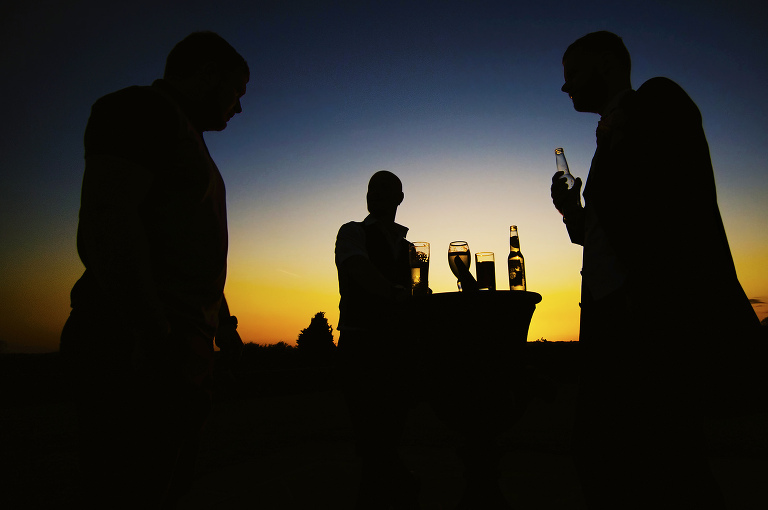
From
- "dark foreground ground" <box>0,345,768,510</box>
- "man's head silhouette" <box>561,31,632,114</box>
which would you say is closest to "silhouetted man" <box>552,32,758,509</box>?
"man's head silhouette" <box>561,31,632,114</box>

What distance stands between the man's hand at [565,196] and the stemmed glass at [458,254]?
0.46 meters

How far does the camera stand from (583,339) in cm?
159

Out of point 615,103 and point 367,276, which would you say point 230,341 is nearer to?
point 367,276

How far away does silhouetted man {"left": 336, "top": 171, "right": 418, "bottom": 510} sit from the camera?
2148 millimetres

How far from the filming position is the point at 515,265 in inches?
84.5

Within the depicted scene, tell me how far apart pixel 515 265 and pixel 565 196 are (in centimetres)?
44

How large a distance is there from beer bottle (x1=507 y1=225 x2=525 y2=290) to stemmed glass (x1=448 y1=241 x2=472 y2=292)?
23 cm

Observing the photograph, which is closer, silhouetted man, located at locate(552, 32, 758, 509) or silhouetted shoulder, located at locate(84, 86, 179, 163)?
silhouetted shoulder, located at locate(84, 86, 179, 163)

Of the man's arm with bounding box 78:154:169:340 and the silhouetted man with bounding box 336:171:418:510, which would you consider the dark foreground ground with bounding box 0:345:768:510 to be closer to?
the man's arm with bounding box 78:154:169:340

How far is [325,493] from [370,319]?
149 centimetres

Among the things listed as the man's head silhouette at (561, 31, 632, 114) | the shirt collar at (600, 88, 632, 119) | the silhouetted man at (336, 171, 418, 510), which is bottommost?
the silhouetted man at (336, 171, 418, 510)

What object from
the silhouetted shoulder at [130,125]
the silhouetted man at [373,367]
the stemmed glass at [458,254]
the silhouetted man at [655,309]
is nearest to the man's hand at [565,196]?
the silhouetted man at [655,309]

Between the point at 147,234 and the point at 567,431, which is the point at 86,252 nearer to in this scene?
the point at 147,234

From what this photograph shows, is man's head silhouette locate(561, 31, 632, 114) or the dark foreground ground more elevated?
man's head silhouette locate(561, 31, 632, 114)
